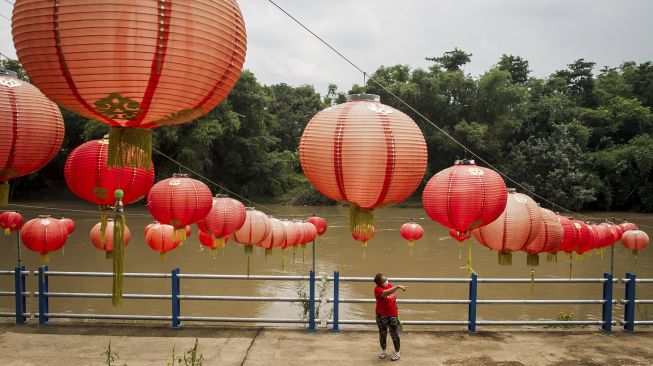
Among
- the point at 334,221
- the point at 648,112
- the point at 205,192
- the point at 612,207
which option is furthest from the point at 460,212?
the point at 648,112

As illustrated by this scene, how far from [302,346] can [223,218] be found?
186 cm

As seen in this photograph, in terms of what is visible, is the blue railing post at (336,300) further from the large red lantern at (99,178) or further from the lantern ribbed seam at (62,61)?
the lantern ribbed seam at (62,61)

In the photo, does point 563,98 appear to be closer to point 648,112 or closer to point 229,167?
point 648,112

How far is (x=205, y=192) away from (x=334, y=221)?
18275mm

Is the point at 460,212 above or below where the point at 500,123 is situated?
below

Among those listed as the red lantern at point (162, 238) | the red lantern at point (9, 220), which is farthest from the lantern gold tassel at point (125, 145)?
the red lantern at point (9, 220)

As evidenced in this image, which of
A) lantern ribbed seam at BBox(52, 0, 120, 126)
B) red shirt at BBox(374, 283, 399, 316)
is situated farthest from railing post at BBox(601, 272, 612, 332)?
lantern ribbed seam at BBox(52, 0, 120, 126)

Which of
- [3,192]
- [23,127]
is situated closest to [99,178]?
[3,192]

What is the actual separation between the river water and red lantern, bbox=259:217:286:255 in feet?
0.75

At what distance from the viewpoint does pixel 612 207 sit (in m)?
28.2

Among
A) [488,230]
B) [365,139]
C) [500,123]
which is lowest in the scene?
[488,230]

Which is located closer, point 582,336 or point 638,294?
point 582,336

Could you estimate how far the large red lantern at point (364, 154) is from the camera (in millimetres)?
3170

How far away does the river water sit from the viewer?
31.2ft
